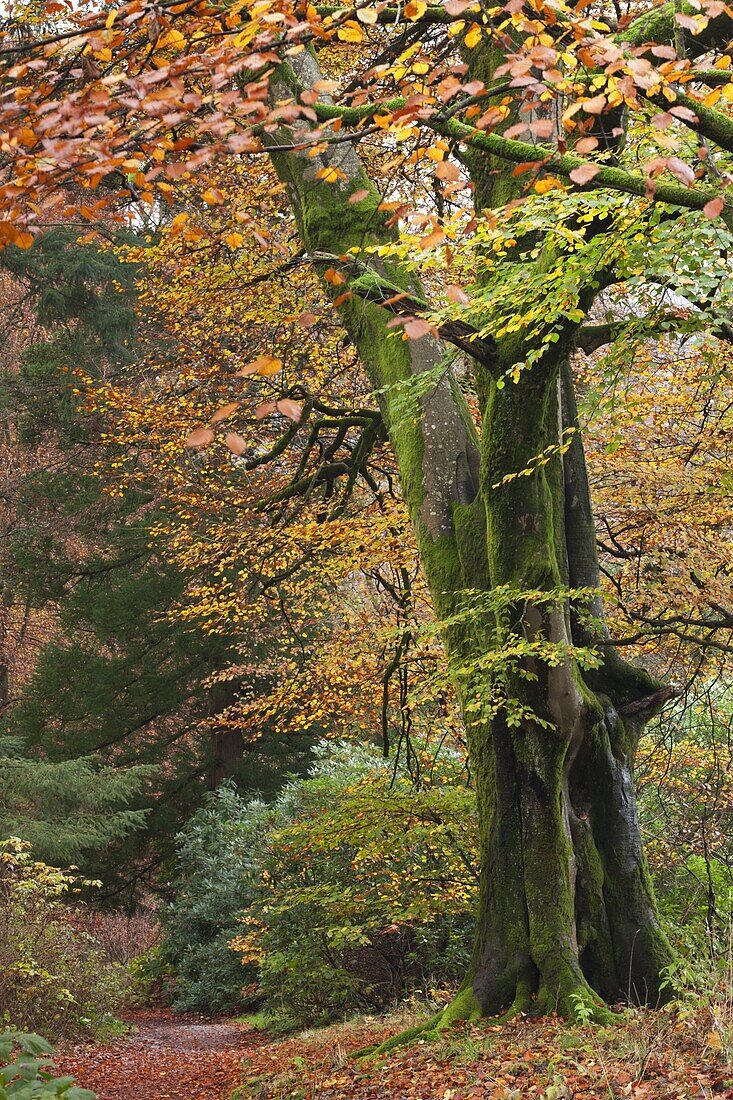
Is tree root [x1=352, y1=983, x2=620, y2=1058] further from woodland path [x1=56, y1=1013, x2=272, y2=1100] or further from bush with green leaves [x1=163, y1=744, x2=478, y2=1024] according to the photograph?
bush with green leaves [x1=163, y1=744, x2=478, y2=1024]

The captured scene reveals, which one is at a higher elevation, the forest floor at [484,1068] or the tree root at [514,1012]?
the tree root at [514,1012]

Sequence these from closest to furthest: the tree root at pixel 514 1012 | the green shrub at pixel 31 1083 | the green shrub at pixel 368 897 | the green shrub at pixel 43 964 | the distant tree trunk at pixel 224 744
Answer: the green shrub at pixel 31 1083 < the tree root at pixel 514 1012 < the green shrub at pixel 368 897 < the green shrub at pixel 43 964 < the distant tree trunk at pixel 224 744

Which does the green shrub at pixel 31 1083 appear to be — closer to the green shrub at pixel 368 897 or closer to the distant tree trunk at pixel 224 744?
the green shrub at pixel 368 897

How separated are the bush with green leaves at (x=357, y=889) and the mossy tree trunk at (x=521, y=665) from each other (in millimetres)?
1896

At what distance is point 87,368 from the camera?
1702cm

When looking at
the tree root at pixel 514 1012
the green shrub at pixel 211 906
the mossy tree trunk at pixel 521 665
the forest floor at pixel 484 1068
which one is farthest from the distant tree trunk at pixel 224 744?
the tree root at pixel 514 1012

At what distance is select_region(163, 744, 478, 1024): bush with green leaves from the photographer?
331 inches

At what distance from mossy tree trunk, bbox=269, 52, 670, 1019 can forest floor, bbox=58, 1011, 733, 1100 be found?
53 cm

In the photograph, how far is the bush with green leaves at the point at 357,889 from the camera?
8.41 m

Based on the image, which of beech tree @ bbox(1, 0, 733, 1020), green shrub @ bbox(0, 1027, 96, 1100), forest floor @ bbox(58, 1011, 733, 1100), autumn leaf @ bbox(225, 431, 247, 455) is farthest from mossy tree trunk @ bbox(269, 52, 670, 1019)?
autumn leaf @ bbox(225, 431, 247, 455)

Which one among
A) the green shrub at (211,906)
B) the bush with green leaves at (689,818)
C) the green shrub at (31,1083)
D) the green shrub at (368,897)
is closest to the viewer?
the green shrub at (31,1083)

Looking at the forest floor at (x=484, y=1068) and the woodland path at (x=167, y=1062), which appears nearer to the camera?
the forest floor at (x=484, y=1068)

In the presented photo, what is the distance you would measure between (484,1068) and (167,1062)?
5.69 meters

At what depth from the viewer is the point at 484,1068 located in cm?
483
